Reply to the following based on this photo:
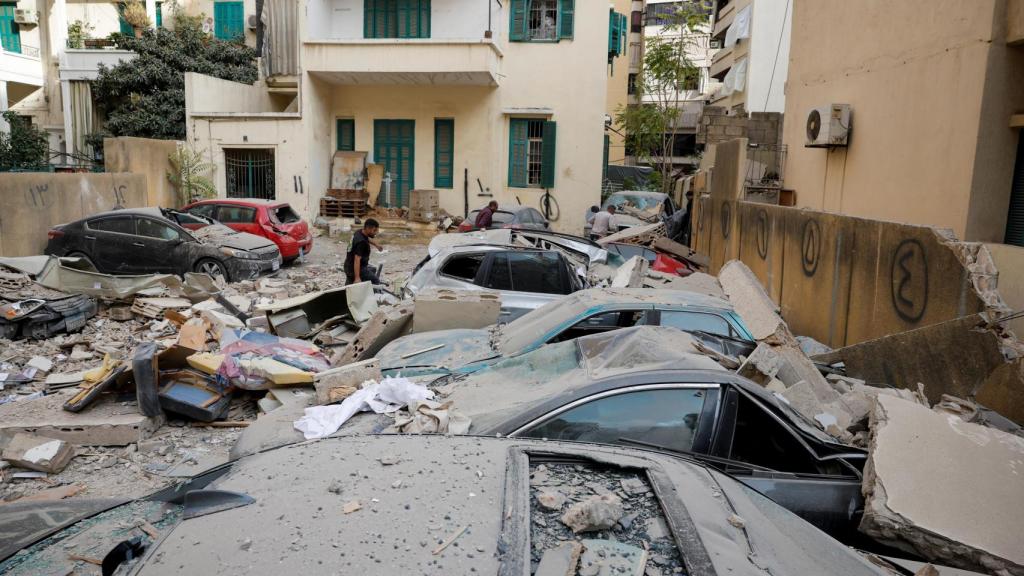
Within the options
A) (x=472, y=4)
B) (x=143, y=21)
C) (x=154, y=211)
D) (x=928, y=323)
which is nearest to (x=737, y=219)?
(x=928, y=323)

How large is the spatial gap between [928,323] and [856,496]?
148 inches

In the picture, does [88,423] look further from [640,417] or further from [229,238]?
[229,238]

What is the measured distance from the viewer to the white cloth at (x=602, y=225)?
16984 millimetres

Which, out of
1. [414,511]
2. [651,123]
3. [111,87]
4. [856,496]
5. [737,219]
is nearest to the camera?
[414,511]

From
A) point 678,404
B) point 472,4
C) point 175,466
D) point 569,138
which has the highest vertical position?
point 472,4

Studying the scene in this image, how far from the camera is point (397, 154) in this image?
2303cm

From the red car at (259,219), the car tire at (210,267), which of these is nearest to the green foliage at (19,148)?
the red car at (259,219)

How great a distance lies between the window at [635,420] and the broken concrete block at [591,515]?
5.24 feet

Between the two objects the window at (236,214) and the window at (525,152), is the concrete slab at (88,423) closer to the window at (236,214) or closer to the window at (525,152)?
the window at (236,214)

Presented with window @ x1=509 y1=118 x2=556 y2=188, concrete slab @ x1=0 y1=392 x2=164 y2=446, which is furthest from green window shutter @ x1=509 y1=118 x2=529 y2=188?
concrete slab @ x1=0 y1=392 x2=164 y2=446

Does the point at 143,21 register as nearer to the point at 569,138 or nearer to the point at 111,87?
the point at 111,87

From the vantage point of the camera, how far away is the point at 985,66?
8.05m

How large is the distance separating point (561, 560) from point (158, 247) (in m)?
13.5

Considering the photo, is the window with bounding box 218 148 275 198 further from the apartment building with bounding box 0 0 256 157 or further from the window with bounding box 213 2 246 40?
the window with bounding box 213 2 246 40
